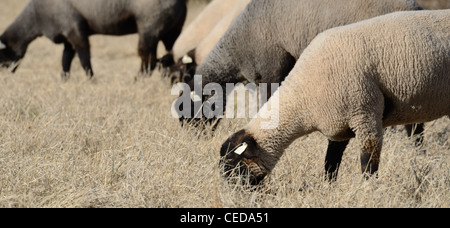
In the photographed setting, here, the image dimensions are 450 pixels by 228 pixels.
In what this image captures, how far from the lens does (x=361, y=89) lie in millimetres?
4336

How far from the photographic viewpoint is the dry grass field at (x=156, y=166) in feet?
13.5

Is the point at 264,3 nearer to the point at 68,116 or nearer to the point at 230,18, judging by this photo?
the point at 230,18

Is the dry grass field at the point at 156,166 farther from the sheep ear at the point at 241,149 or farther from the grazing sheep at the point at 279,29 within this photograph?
the grazing sheep at the point at 279,29

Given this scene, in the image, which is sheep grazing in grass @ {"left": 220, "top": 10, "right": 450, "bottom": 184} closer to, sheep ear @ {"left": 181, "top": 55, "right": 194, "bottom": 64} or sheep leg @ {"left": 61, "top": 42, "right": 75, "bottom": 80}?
sheep ear @ {"left": 181, "top": 55, "right": 194, "bottom": 64}

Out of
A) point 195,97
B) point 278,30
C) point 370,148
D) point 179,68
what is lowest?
point 179,68

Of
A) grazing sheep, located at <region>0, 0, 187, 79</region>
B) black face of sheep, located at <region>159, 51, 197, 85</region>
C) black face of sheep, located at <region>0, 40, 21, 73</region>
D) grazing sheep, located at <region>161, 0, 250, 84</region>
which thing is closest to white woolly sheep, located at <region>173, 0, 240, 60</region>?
grazing sheep, located at <region>161, 0, 250, 84</region>

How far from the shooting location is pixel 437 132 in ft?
20.9

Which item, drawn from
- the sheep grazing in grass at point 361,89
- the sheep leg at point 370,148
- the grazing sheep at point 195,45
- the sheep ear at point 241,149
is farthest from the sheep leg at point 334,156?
the grazing sheep at point 195,45

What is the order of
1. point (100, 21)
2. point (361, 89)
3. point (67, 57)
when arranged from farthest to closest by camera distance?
point (67, 57) → point (100, 21) → point (361, 89)

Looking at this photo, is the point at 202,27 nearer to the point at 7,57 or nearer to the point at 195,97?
the point at 195,97

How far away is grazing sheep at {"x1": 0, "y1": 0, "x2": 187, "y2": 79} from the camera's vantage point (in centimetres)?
992

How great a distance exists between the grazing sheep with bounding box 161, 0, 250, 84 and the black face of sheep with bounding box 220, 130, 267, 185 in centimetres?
339

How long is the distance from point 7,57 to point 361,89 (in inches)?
310

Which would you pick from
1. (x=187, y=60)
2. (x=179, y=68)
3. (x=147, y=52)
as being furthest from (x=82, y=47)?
(x=187, y=60)
